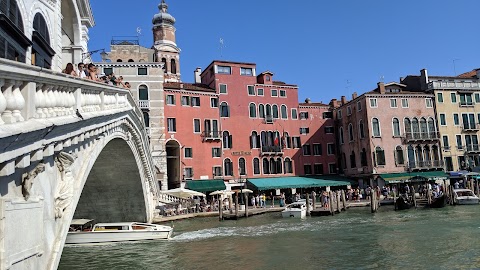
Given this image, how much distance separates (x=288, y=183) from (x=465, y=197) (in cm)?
1171

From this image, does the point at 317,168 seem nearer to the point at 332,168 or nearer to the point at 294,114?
the point at 332,168

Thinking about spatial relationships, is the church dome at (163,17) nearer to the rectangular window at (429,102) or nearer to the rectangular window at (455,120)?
the rectangular window at (429,102)

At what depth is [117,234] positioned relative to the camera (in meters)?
16.2

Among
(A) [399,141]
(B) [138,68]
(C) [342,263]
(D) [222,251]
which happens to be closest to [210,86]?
(B) [138,68]

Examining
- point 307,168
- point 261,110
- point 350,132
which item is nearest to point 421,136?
point 350,132

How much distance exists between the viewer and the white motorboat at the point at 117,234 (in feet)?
52.2

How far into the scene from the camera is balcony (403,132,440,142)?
34531 mm

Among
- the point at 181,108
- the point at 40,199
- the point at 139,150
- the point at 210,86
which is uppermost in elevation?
the point at 210,86

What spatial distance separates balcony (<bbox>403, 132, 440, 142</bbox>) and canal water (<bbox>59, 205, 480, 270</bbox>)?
45.4ft

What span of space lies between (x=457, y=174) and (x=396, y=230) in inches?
767

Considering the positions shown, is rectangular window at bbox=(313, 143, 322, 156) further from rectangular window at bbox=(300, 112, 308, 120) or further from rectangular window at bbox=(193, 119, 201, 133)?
rectangular window at bbox=(193, 119, 201, 133)

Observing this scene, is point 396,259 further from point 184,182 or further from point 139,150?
point 184,182

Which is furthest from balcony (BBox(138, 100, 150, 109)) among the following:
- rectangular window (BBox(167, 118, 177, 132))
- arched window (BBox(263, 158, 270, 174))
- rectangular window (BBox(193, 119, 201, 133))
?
arched window (BBox(263, 158, 270, 174))

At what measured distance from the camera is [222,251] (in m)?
14.0
